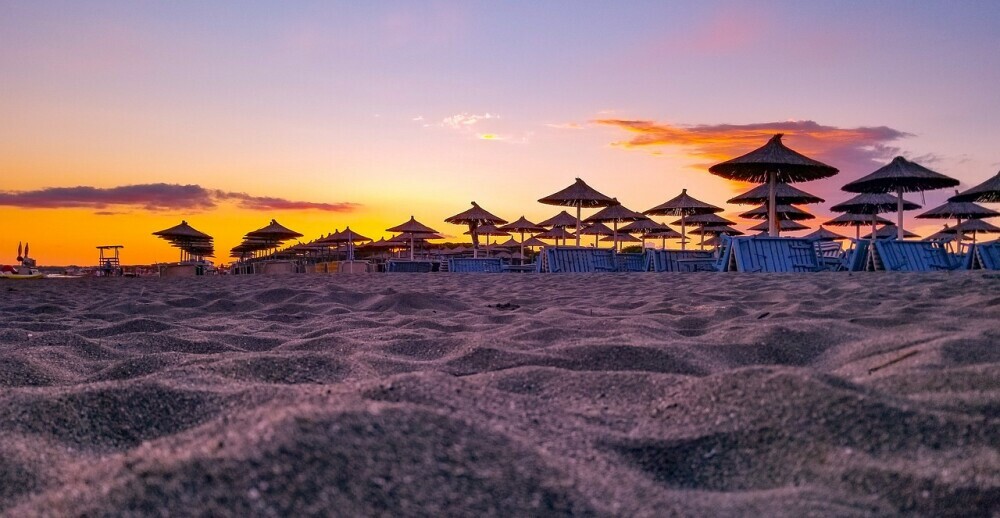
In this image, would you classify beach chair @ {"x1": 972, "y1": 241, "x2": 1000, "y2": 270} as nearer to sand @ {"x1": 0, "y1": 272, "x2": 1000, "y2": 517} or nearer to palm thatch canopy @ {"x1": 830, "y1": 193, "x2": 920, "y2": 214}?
palm thatch canopy @ {"x1": 830, "y1": 193, "x2": 920, "y2": 214}

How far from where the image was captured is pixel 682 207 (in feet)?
61.9

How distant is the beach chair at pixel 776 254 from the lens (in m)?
10.2

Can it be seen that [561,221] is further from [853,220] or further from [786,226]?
[853,220]

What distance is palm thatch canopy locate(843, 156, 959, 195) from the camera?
13.0 metres

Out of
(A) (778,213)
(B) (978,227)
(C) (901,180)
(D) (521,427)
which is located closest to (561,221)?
(A) (778,213)

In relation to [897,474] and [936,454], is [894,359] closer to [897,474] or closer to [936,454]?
[936,454]

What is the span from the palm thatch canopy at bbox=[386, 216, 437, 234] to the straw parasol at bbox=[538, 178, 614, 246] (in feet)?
28.3

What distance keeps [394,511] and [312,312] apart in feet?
10.7

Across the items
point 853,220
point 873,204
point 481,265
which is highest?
point 873,204

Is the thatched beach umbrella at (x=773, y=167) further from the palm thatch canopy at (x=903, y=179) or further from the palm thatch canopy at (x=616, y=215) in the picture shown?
the palm thatch canopy at (x=616, y=215)

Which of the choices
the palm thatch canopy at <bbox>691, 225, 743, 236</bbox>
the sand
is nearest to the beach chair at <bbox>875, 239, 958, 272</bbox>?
the sand

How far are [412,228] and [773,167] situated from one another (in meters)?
15.4

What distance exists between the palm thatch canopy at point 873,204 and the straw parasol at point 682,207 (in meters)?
3.57

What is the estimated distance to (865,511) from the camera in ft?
2.79
